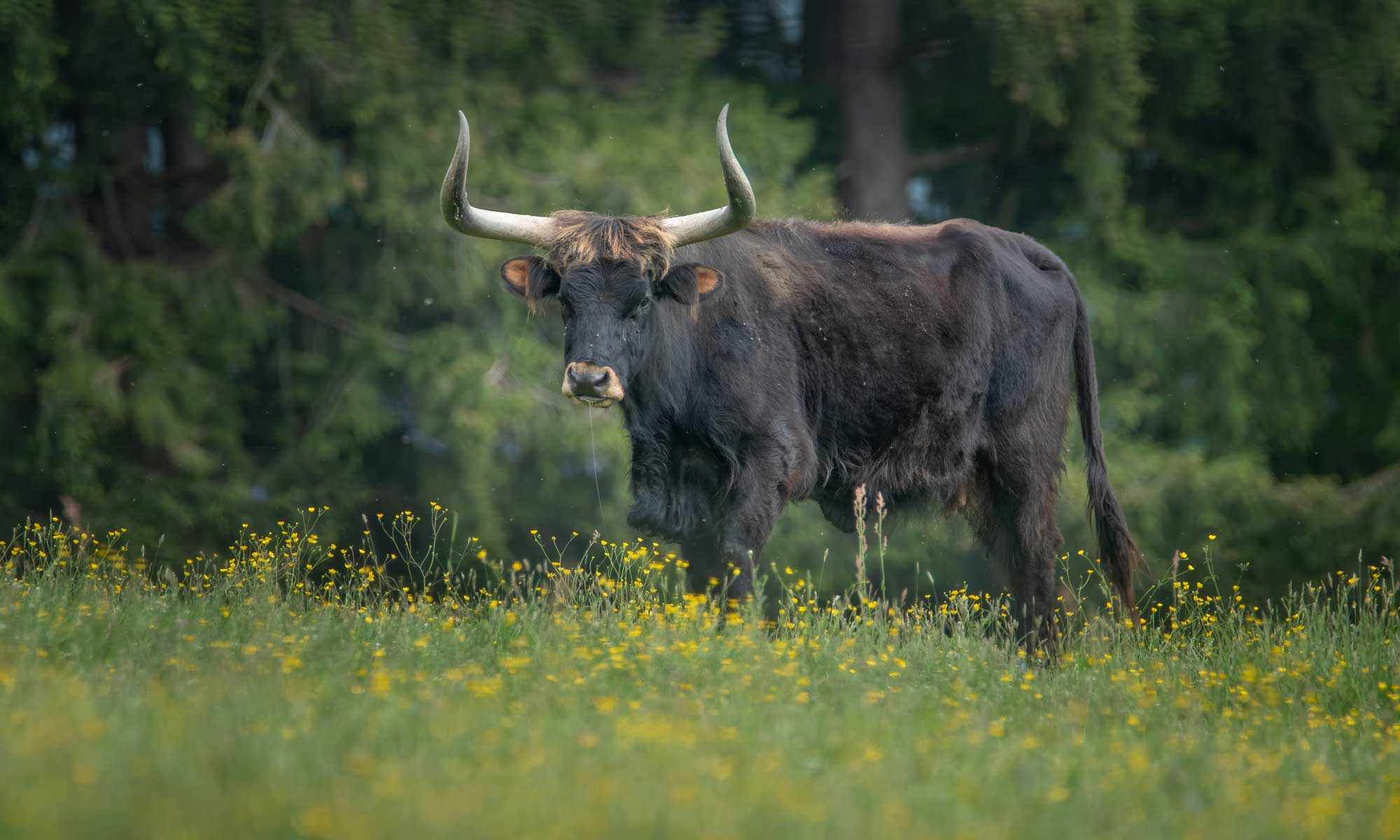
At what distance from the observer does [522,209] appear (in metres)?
12.3

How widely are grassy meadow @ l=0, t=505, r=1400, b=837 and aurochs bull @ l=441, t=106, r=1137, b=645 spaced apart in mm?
581

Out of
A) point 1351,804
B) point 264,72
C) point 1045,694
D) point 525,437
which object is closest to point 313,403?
point 525,437

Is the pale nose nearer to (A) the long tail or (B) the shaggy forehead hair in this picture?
(B) the shaggy forehead hair

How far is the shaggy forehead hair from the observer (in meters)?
6.46

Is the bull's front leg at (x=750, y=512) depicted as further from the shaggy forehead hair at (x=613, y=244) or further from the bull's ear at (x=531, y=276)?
the bull's ear at (x=531, y=276)

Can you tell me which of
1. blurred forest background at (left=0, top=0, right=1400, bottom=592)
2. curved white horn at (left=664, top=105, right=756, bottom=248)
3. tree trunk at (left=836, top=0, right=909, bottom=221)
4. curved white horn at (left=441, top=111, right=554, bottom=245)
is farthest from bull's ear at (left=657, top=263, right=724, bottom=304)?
tree trunk at (left=836, top=0, right=909, bottom=221)

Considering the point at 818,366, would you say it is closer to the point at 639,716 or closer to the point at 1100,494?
the point at 1100,494

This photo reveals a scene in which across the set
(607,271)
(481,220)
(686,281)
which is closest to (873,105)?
(481,220)

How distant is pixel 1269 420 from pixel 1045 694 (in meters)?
10.9

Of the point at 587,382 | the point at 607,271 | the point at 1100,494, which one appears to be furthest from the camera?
the point at 1100,494

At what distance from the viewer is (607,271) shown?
643 cm

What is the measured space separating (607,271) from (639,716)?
2.81 metres

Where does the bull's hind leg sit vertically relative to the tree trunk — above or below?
below

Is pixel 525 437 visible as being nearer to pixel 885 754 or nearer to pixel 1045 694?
pixel 1045 694
